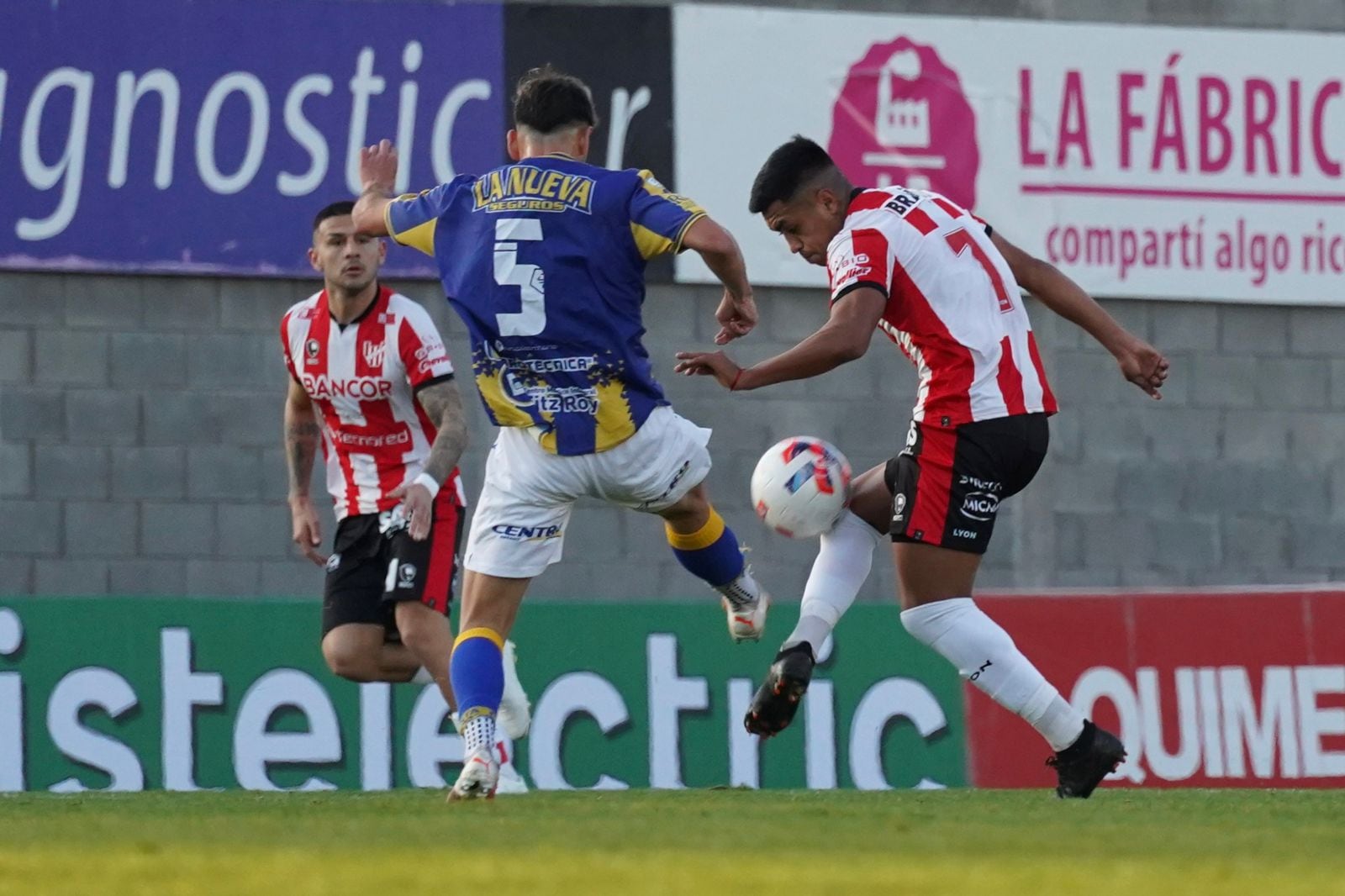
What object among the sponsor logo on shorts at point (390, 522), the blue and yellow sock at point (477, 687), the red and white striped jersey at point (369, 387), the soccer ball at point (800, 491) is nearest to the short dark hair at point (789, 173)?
the soccer ball at point (800, 491)

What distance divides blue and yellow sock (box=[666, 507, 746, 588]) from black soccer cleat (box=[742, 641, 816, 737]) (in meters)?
0.52

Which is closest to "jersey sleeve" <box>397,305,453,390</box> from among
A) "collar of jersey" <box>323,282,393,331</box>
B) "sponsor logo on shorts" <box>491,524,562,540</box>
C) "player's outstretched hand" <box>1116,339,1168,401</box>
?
"collar of jersey" <box>323,282,393,331</box>

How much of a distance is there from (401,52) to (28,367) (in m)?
2.47

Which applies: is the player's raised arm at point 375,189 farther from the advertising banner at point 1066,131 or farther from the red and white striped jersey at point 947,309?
the advertising banner at point 1066,131

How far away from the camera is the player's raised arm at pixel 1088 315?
6188 mm

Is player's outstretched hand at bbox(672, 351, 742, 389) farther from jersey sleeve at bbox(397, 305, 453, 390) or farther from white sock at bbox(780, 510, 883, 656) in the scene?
jersey sleeve at bbox(397, 305, 453, 390)

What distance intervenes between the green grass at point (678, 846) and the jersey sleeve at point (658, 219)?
140 cm

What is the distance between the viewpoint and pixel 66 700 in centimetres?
936

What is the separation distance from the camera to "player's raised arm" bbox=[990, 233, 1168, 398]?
244 inches

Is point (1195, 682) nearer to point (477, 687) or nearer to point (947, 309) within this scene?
point (947, 309)

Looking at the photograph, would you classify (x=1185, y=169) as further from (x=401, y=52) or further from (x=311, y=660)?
(x=311, y=660)

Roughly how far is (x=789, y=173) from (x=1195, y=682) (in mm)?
4709

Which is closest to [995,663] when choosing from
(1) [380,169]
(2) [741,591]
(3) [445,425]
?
(2) [741,591]

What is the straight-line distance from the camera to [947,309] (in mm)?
6172
